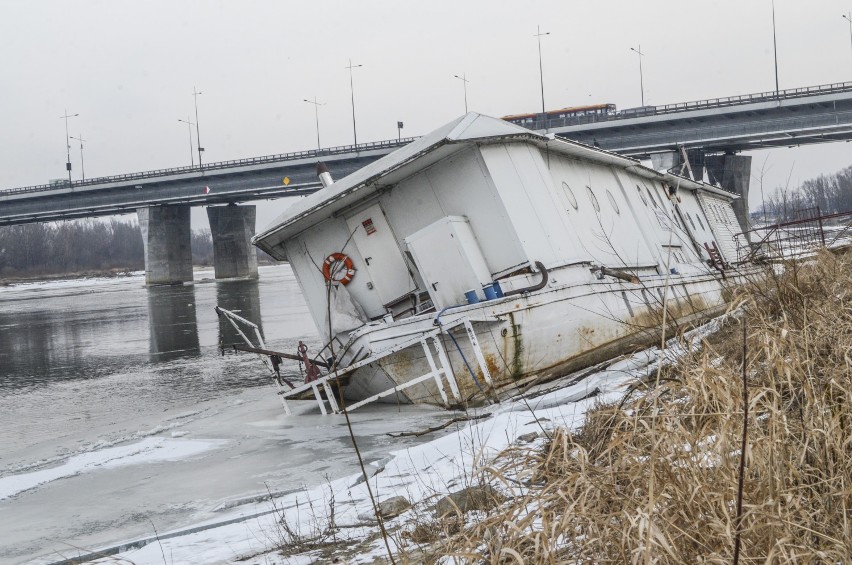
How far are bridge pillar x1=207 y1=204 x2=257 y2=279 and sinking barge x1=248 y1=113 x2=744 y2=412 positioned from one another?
206 ft

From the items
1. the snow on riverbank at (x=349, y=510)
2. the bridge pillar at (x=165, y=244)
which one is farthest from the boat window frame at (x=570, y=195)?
the bridge pillar at (x=165, y=244)

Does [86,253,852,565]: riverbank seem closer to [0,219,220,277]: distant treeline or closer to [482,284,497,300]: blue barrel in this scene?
[482,284,497,300]: blue barrel

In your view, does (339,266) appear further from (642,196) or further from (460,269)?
(642,196)

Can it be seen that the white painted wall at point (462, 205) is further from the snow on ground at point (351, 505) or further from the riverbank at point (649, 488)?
the riverbank at point (649, 488)

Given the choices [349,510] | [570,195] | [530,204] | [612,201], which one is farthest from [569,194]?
[349,510]

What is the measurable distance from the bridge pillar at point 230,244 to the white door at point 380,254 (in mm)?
63292

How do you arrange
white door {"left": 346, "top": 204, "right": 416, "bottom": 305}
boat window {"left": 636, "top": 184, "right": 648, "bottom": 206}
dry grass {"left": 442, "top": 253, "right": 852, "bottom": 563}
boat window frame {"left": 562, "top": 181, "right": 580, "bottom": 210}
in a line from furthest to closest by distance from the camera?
boat window {"left": 636, "top": 184, "right": 648, "bottom": 206} → boat window frame {"left": 562, "top": 181, "right": 580, "bottom": 210} → white door {"left": 346, "top": 204, "right": 416, "bottom": 305} → dry grass {"left": 442, "top": 253, "right": 852, "bottom": 563}

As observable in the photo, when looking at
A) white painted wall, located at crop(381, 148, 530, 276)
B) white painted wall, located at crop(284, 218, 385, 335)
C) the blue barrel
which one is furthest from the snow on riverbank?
white painted wall, located at crop(284, 218, 385, 335)

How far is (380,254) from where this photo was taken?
37.0 ft

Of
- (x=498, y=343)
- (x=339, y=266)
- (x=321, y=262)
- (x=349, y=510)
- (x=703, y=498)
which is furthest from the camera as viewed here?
(x=321, y=262)

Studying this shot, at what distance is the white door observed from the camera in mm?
11148

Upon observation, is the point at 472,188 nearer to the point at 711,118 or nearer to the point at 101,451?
the point at 101,451

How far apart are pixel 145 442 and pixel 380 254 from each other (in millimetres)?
3966

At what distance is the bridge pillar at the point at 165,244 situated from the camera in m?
70.1
